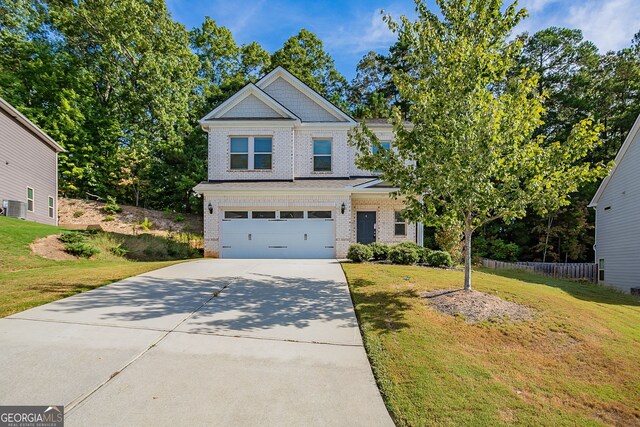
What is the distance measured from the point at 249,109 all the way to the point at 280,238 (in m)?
6.47

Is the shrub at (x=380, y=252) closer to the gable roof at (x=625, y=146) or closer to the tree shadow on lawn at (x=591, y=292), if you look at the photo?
the tree shadow on lawn at (x=591, y=292)

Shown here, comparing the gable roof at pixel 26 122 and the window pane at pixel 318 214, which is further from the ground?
the gable roof at pixel 26 122

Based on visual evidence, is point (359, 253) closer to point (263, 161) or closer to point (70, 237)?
point (263, 161)

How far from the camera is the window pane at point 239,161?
50.4 ft

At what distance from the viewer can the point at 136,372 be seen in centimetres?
365

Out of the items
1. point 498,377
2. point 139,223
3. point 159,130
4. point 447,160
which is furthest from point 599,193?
point 159,130

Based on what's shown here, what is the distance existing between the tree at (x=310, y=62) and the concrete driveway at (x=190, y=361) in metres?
24.3

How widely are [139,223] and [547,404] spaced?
20.9 metres

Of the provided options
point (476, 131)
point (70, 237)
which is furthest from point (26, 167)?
point (476, 131)

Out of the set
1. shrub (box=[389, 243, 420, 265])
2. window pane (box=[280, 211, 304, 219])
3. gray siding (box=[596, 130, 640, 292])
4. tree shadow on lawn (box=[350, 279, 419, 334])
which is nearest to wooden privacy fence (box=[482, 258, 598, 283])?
gray siding (box=[596, 130, 640, 292])

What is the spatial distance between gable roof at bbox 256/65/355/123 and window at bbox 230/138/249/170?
323 cm

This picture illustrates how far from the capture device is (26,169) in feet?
54.8

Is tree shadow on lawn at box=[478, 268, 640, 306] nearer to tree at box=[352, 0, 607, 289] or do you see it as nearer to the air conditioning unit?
tree at box=[352, 0, 607, 289]

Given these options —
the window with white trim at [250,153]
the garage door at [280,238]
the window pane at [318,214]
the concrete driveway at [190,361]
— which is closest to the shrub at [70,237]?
the garage door at [280,238]
